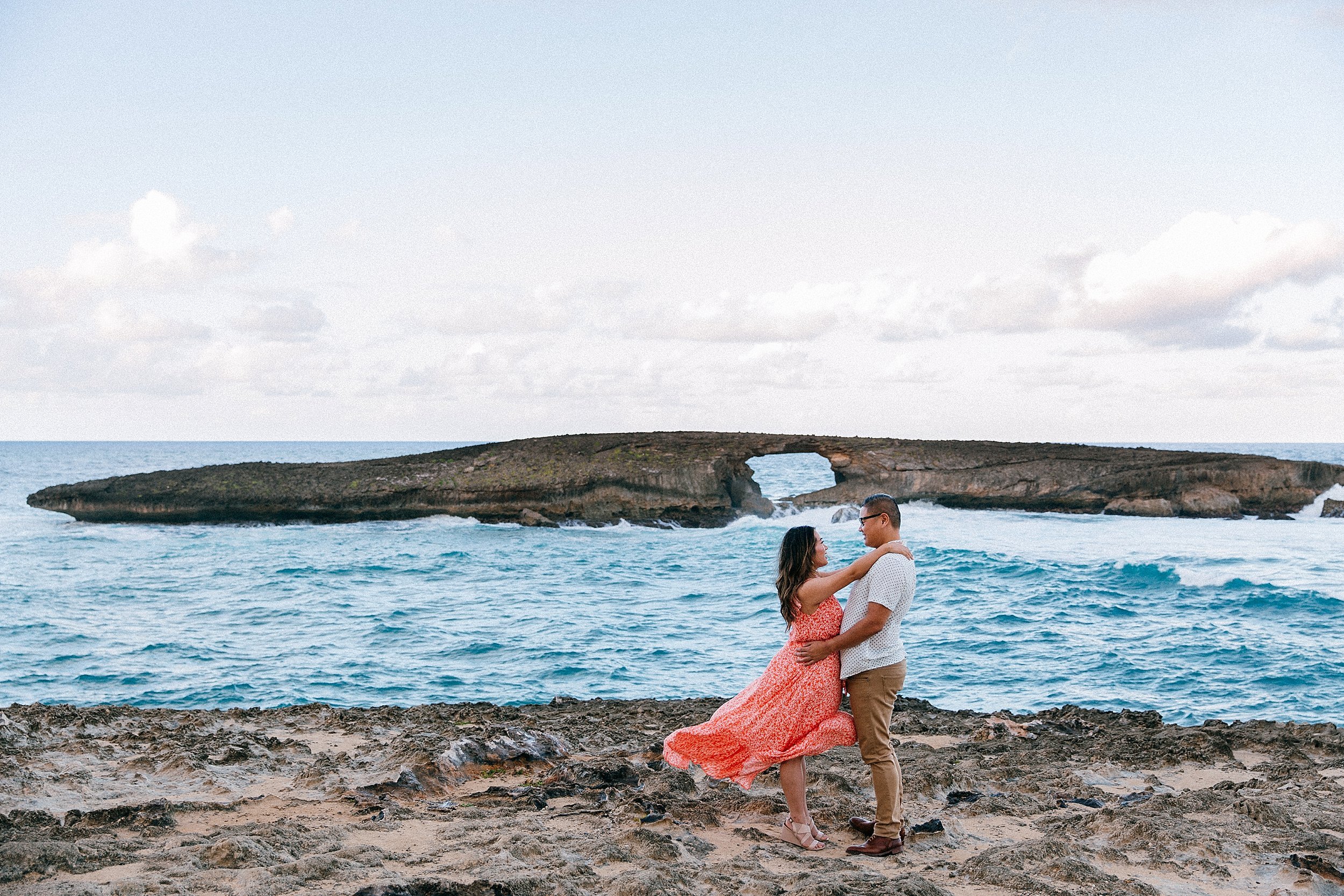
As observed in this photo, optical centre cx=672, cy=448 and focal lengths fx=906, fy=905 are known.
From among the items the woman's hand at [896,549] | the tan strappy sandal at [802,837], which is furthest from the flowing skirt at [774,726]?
the woman's hand at [896,549]

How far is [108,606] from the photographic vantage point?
17219mm

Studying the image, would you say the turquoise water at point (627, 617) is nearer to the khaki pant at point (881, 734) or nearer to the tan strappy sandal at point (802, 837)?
the tan strappy sandal at point (802, 837)

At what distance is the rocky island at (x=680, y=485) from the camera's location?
105 ft

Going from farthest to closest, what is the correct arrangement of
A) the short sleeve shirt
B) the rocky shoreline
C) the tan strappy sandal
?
the tan strappy sandal → the short sleeve shirt → the rocky shoreline

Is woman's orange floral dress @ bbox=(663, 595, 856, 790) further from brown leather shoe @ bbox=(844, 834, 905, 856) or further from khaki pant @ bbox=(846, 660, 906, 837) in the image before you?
brown leather shoe @ bbox=(844, 834, 905, 856)

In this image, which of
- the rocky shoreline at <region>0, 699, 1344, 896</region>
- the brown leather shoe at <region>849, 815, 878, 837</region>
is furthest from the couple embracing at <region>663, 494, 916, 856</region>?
the rocky shoreline at <region>0, 699, 1344, 896</region>

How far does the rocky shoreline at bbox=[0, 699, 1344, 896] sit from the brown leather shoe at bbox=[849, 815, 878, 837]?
173 mm

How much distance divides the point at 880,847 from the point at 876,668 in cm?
89

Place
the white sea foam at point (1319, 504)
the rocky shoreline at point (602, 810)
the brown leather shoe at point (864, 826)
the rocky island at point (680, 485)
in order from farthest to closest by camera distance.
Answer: the rocky island at point (680, 485)
the white sea foam at point (1319, 504)
the brown leather shoe at point (864, 826)
the rocky shoreline at point (602, 810)

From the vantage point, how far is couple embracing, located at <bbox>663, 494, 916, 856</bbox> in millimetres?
4348

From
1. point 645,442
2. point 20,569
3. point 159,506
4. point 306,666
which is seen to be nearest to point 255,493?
point 159,506

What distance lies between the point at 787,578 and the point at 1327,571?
20.4 metres

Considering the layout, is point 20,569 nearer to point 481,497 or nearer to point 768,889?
point 481,497

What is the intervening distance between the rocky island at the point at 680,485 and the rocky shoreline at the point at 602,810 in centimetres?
2444
